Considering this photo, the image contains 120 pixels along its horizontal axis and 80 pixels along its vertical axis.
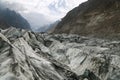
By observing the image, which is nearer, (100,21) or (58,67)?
(58,67)

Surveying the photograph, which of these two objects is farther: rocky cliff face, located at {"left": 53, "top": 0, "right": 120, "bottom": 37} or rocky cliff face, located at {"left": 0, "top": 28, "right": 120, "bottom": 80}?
rocky cliff face, located at {"left": 53, "top": 0, "right": 120, "bottom": 37}

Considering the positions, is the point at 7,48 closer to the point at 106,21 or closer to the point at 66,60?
the point at 66,60

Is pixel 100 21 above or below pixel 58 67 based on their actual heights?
below

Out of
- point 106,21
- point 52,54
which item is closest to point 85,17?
point 106,21

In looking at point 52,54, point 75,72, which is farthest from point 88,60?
point 52,54

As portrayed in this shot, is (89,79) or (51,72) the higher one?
(51,72)

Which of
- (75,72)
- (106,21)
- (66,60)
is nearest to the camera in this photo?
(75,72)

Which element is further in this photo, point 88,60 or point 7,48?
point 88,60

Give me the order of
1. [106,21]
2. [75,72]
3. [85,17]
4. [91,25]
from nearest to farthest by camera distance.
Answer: [75,72] < [106,21] < [91,25] < [85,17]

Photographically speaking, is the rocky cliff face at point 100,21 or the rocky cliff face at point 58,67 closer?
the rocky cliff face at point 58,67

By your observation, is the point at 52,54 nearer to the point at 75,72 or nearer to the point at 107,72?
the point at 75,72
